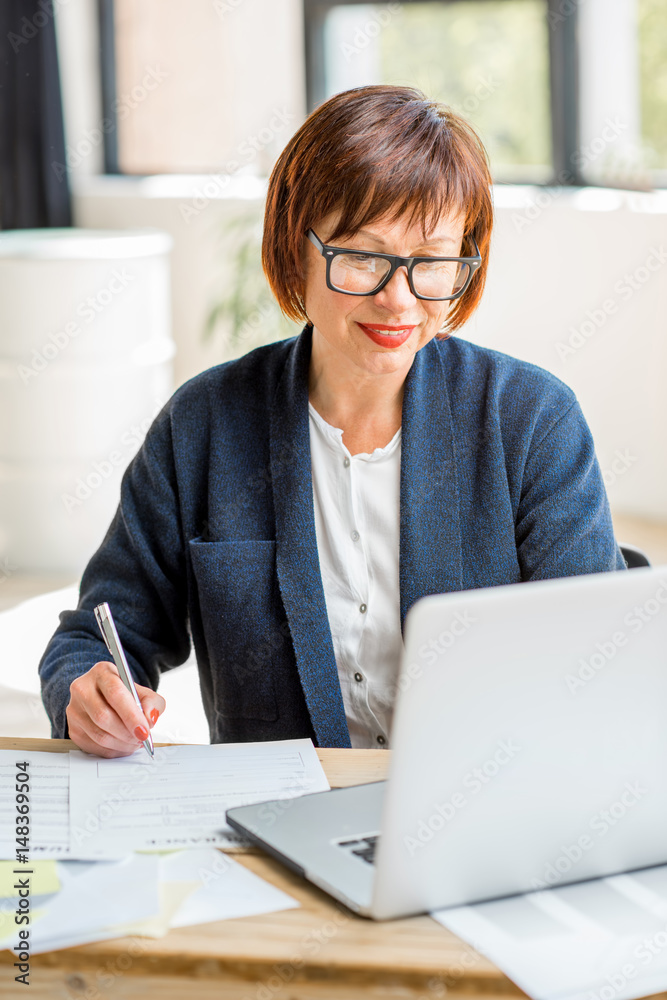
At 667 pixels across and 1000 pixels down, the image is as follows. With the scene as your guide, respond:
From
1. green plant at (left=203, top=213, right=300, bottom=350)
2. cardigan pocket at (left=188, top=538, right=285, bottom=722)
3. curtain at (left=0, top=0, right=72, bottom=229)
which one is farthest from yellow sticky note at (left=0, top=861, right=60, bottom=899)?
curtain at (left=0, top=0, right=72, bottom=229)

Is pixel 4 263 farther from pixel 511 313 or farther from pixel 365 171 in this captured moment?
pixel 365 171

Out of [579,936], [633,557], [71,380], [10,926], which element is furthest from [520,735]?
[71,380]

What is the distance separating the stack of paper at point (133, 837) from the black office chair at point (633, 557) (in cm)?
51

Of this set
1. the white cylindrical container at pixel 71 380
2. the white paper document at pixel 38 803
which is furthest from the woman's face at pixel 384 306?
the white cylindrical container at pixel 71 380

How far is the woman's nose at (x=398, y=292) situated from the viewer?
4.08ft

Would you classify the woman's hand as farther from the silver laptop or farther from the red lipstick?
the red lipstick

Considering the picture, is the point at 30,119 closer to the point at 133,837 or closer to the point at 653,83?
the point at 653,83

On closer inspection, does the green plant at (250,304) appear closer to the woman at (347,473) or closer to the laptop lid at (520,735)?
the woman at (347,473)

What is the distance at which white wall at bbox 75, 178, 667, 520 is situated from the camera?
4.02 m

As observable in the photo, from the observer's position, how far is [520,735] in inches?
29.8

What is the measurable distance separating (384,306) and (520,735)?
621 millimetres

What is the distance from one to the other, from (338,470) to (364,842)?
0.60m

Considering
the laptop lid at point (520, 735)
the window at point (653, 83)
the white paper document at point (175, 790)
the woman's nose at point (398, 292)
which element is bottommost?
the white paper document at point (175, 790)

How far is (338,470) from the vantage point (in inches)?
55.4
